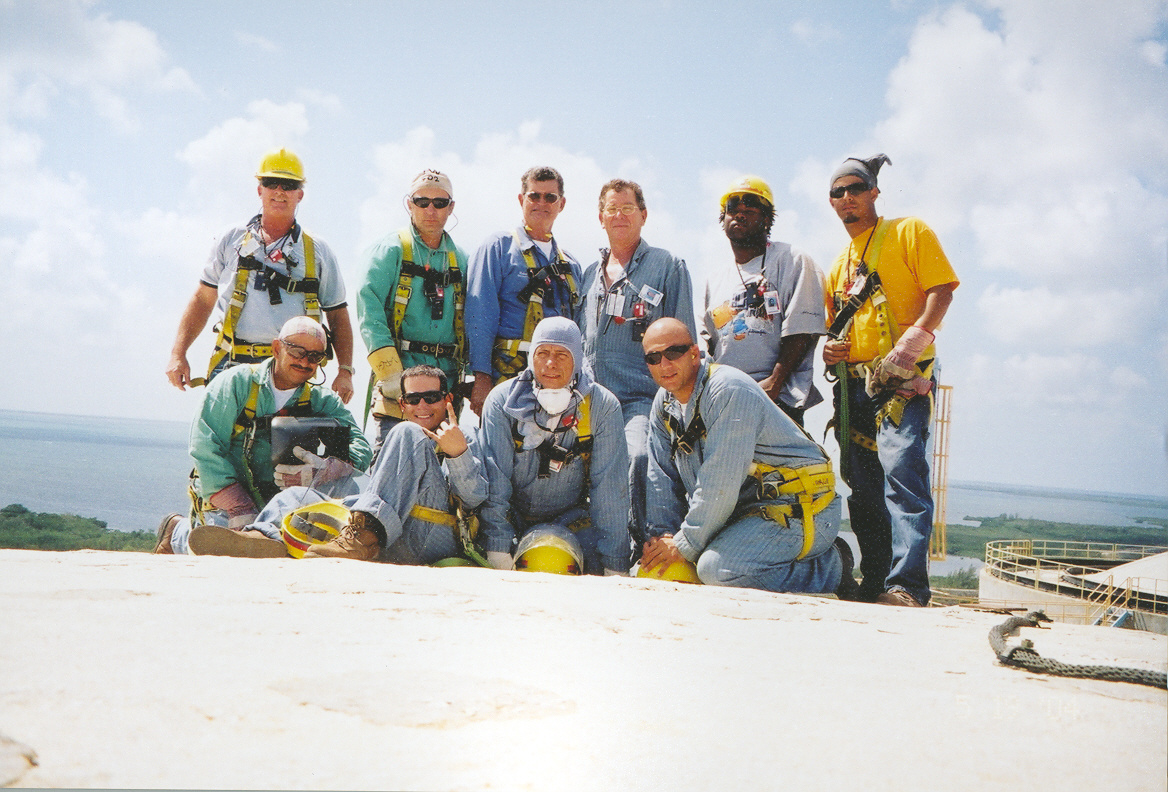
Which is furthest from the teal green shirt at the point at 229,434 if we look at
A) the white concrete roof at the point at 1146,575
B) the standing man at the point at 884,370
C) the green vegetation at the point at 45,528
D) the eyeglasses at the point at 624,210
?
the white concrete roof at the point at 1146,575

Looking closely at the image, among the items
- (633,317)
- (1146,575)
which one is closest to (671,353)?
(633,317)

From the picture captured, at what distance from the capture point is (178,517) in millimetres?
5871

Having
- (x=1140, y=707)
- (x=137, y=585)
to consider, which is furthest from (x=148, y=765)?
(x=1140, y=707)


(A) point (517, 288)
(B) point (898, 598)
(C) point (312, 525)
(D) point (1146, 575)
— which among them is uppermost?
(A) point (517, 288)

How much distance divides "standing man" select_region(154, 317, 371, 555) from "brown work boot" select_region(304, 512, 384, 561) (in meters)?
0.82

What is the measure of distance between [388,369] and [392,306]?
1.65 ft

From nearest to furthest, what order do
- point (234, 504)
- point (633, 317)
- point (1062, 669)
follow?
point (1062, 669) < point (234, 504) < point (633, 317)

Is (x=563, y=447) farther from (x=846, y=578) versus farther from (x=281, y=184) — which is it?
(x=281, y=184)

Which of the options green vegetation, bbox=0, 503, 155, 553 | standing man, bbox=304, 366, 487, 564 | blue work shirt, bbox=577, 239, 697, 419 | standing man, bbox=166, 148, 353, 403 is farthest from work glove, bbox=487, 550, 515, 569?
green vegetation, bbox=0, 503, 155, 553

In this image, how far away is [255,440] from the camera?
5406 mm

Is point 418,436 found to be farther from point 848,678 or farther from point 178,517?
point 848,678

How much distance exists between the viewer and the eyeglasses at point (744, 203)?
5.49 metres

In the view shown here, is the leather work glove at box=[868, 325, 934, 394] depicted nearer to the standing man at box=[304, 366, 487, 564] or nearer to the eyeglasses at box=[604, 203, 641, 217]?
the eyeglasses at box=[604, 203, 641, 217]

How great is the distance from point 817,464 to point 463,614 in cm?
260
